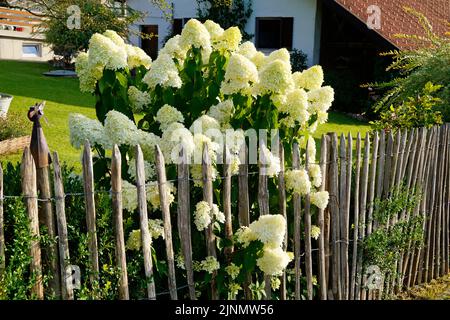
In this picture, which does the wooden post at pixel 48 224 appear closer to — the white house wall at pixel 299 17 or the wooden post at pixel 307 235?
the wooden post at pixel 307 235

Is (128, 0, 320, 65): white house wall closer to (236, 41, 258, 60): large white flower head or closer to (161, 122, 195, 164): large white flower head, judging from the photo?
(236, 41, 258, 60): large white flower head

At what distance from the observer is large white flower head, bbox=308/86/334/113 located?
426 centimetres

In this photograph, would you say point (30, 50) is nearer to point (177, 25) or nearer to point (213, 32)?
point (177, 25)

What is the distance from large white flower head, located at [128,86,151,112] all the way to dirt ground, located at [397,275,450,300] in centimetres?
288

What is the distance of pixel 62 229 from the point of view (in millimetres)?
3254

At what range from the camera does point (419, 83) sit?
6586 mm

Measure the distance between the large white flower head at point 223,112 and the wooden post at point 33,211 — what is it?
1.36 meters

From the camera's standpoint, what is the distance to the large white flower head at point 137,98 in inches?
160

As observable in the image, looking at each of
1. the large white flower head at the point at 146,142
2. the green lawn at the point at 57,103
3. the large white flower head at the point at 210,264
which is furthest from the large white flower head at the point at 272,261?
the green lawn at the point at 57,103

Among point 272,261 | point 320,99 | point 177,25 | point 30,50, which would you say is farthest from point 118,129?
point 30,50

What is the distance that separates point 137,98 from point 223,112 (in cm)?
63

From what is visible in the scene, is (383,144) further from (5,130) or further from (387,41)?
(387,41)

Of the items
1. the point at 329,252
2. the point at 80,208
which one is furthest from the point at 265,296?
the point at 80,208
